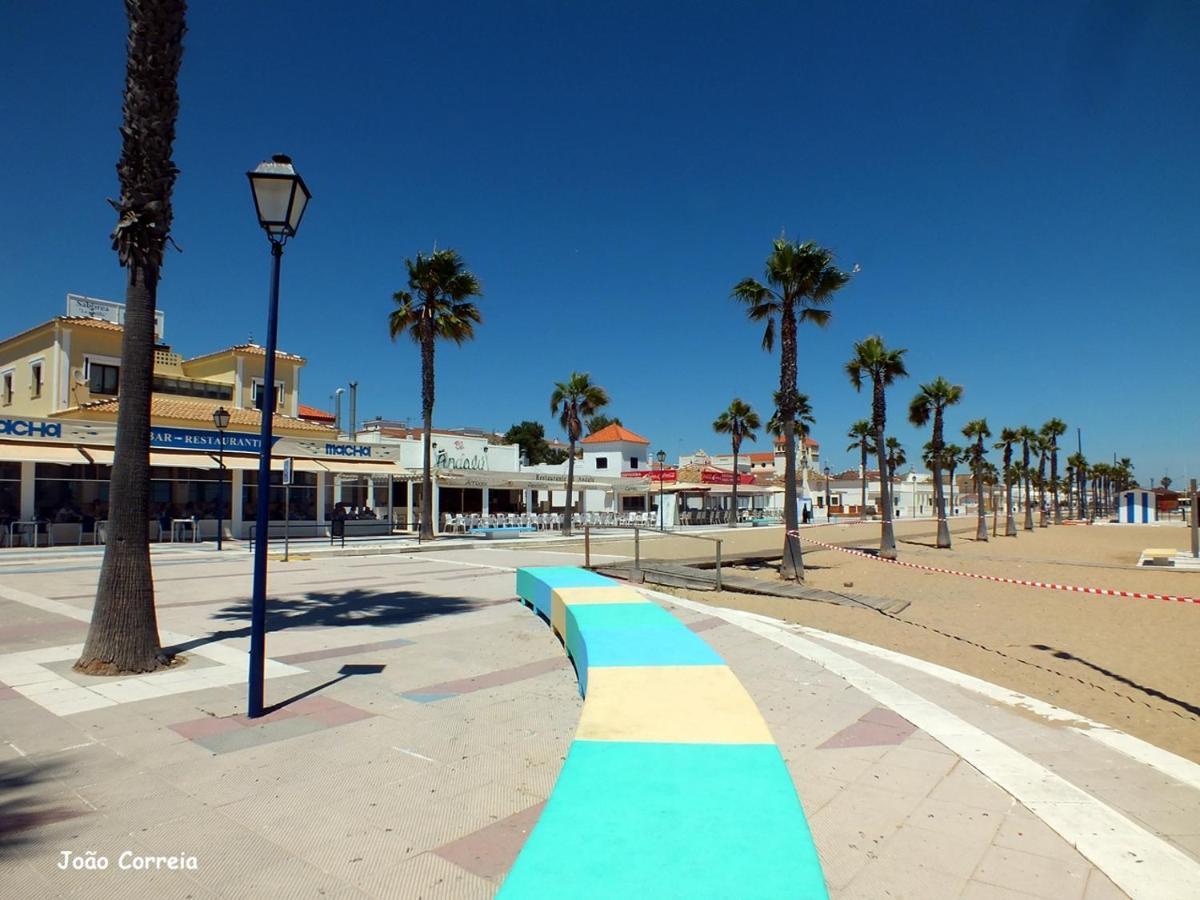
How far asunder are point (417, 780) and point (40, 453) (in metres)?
23.8

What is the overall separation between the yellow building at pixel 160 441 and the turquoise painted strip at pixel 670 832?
2303 centimetres

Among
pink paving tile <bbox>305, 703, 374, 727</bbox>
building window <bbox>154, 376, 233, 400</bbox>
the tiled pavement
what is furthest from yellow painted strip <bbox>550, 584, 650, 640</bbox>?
building window <bbox>154, 376, 233, 400</bbox>

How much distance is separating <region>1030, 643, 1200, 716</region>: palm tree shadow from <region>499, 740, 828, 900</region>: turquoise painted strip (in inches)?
250

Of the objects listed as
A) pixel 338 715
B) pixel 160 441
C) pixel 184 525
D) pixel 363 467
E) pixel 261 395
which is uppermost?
pixel 261 395

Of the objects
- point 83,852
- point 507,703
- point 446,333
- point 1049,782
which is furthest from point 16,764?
point 446,333

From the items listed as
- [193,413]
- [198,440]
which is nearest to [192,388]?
[193,413]

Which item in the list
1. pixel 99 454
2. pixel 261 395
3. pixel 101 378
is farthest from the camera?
pixel 261 395

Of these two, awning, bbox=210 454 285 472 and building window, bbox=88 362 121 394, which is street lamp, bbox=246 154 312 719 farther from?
building window, bbox=88 362 121 394

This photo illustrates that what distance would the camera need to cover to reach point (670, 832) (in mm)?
3016

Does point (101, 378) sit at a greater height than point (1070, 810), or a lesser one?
greater

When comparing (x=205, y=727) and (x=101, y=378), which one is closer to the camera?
(x=205, y=727)

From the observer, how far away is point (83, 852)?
11.5 ft

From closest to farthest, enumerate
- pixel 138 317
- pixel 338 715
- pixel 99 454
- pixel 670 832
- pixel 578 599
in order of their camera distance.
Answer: pixel 670 832 < pixel 338 715 < pixel 138 317 < pixel 578 599 < pixel 99 454

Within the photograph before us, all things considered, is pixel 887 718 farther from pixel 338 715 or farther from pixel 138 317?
pixel 138 317
